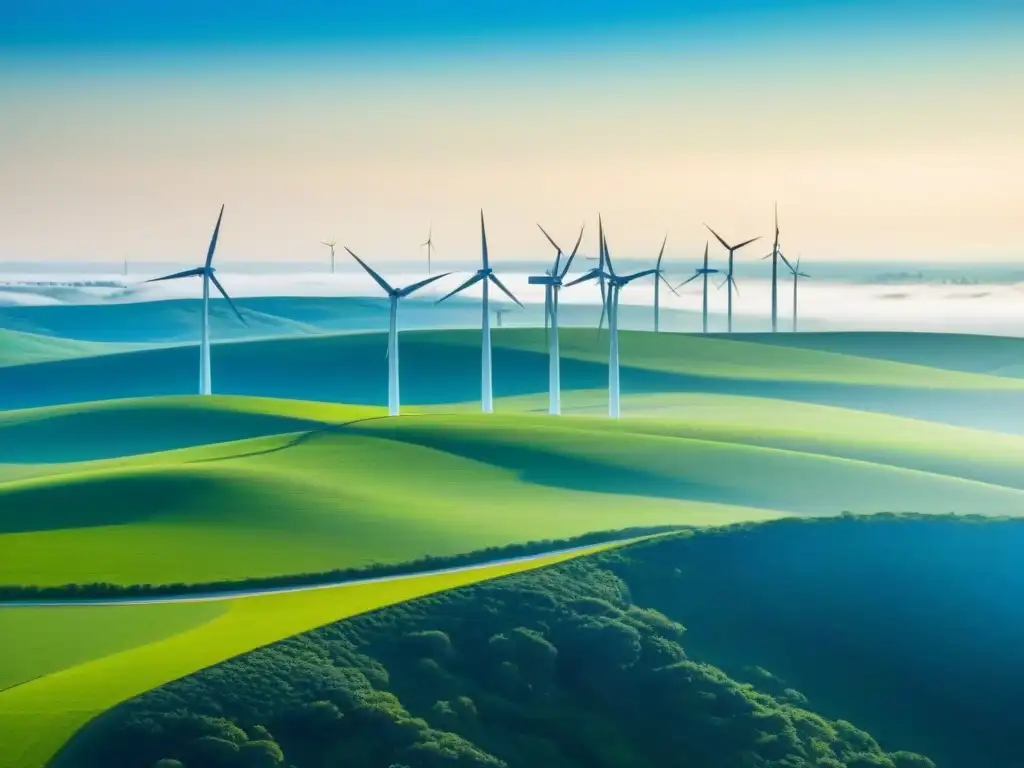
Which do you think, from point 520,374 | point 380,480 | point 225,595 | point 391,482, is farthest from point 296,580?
point 520,374

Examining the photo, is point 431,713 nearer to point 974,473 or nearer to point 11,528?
point 11,528

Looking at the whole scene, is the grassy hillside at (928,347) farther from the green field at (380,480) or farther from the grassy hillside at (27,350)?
the grassy hillside at (27,350)

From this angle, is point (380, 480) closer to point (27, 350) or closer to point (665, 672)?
point (665, 672)

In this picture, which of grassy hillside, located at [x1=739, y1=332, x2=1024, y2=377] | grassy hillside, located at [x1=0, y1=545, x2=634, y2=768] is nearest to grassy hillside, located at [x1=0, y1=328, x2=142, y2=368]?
grassy hillside, located at [x1=739, y1=332, x2=1024, y2=377]

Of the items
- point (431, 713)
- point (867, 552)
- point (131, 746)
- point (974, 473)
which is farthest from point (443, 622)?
point (974, 473)

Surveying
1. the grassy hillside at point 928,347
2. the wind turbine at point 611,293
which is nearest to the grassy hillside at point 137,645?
the wind turbine at point 611,293

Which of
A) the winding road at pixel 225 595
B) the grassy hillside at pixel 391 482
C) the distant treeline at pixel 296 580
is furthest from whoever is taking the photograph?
the grassy hillside at pixel 391 482
